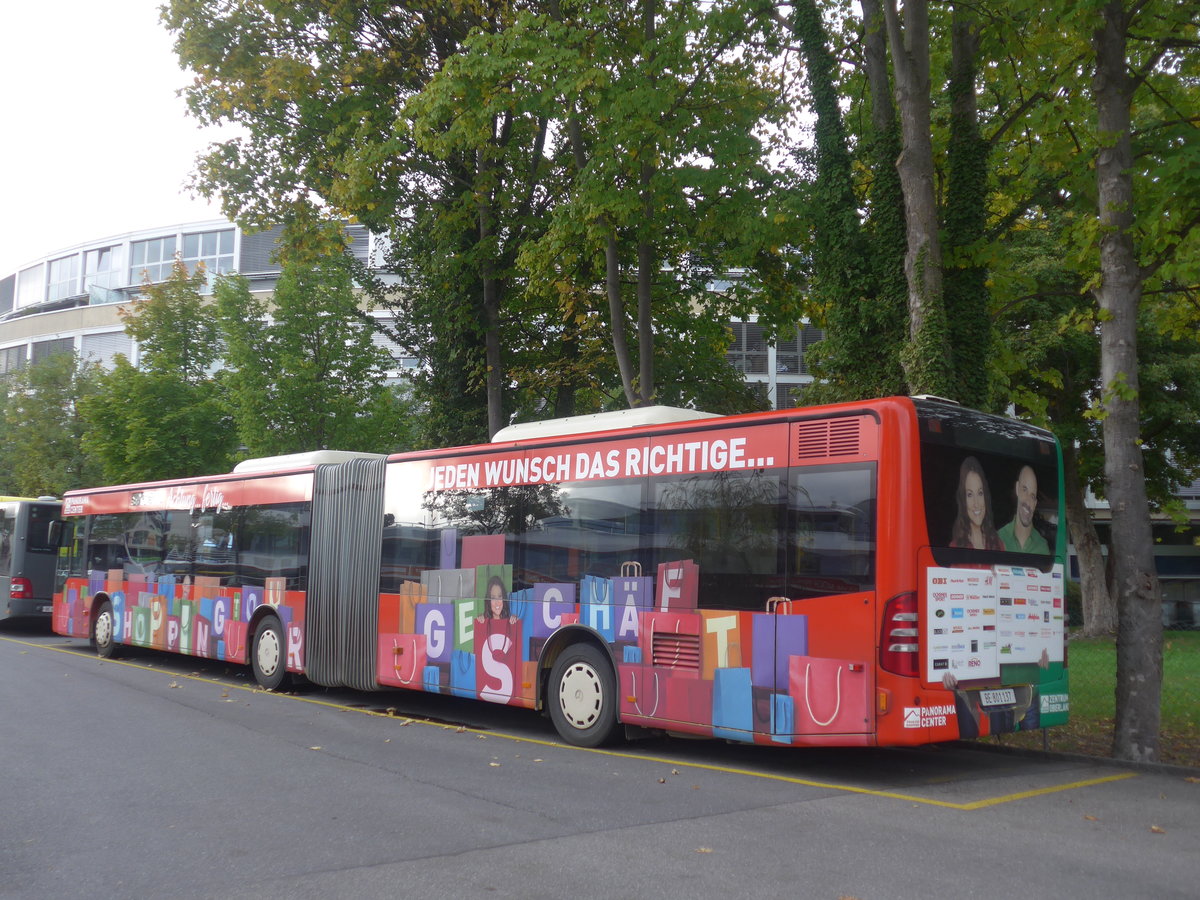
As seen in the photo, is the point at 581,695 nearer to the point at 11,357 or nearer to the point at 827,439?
the point at 827,439

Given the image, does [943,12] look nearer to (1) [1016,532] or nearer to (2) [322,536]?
(1) [1016,532]

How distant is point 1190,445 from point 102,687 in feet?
83.6

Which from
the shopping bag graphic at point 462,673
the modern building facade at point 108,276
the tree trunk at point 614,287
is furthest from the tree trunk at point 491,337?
the modern building facade at point 108,276

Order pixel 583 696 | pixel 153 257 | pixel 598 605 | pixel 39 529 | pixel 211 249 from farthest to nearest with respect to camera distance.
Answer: pixel 153 257 → pixel 211 249 → pixel 39 529 → pixel 583 696 → pixel 598 605

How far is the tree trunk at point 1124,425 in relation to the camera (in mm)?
9641

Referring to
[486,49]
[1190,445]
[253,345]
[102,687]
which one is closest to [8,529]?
[253,345]

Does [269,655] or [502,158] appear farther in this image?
[502,158]

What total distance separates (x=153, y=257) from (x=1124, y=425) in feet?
188

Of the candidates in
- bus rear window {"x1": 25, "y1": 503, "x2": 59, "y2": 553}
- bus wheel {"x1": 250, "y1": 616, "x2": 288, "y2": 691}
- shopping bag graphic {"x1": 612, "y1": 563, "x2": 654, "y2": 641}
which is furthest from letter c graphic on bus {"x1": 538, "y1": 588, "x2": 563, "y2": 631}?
bus rear window {"x1": 25, "y1": 503, "x2": 59, "y2": 553}

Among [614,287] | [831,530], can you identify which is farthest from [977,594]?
[614,287]

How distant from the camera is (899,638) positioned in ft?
26.2

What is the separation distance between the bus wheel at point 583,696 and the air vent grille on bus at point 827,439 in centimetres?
287

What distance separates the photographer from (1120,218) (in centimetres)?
1008

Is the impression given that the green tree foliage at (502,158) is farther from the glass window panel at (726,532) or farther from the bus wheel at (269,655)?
the glass window panel at (726,532)
